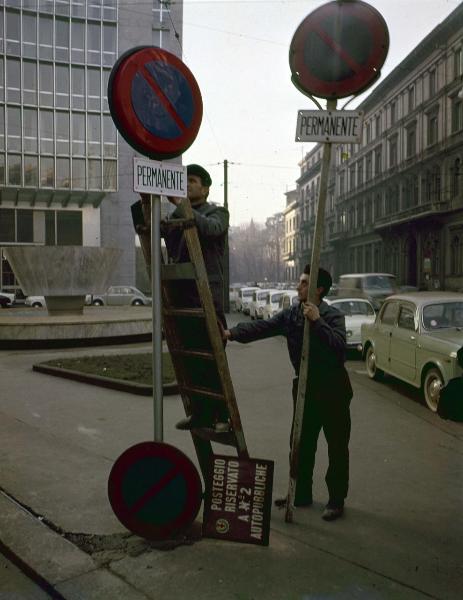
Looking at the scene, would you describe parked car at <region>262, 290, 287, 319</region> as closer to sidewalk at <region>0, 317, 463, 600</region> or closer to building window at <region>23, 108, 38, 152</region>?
sidewalk at <region>0, 317, 463, 600</region>

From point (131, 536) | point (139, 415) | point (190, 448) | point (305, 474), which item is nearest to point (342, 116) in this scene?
point (305, 474)

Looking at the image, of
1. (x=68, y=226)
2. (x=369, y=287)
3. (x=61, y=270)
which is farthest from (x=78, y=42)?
(x=61, y=270)

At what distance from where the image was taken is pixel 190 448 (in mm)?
5844

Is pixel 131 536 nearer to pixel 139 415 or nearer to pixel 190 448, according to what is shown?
pixel 190 448

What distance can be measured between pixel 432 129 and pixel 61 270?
38144 millimetres

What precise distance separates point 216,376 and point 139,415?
3718 millimetres

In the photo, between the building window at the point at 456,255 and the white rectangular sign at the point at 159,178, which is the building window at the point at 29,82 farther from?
the white rectangular sign at the point at 159,178

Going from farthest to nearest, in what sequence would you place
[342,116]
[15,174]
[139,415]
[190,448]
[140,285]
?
[140,285] → [15,174] → [139,415] → [190,448] → [342,116]

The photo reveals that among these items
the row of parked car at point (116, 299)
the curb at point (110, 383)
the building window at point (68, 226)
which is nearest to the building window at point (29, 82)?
the building window at point (68, 226)

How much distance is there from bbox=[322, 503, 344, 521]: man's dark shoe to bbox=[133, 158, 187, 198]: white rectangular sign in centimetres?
231

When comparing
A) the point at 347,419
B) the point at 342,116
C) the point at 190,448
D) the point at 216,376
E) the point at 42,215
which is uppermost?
the point at 42,215

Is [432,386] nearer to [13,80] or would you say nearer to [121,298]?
[121,298]

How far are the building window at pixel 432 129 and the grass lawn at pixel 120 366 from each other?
39933mm

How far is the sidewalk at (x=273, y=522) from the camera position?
10.3ft
